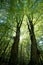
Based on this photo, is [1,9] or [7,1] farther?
[1,9]

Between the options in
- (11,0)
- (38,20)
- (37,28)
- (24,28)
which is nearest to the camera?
(11,0)

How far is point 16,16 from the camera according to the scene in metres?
10.2

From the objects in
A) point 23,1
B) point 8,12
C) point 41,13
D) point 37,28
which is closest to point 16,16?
point 8,12

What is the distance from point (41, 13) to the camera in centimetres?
1018

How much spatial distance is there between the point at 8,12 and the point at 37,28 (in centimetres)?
389

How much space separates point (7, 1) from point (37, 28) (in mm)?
4616

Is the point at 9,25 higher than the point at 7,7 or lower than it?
lower

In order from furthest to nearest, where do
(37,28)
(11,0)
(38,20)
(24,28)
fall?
(24,28) < (37,28) < (38,20) < (11,0)

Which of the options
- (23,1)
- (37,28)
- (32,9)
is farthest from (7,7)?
(37,28)

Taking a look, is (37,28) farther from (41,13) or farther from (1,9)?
(1,9)

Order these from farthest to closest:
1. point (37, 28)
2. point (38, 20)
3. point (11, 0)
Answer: point (37, 28), point (38, 20), point (11, 0)

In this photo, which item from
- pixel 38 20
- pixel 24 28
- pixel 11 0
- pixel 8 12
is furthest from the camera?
pixel 24 28

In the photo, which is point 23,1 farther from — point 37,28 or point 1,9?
point 37,28

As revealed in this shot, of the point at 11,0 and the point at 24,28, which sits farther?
the point at 24,28
